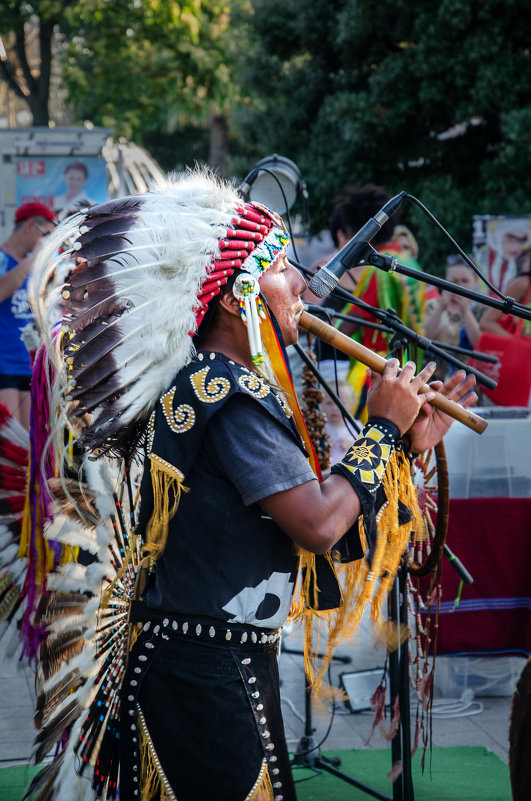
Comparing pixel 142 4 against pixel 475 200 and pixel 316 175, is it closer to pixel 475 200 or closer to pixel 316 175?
pixel 316 175

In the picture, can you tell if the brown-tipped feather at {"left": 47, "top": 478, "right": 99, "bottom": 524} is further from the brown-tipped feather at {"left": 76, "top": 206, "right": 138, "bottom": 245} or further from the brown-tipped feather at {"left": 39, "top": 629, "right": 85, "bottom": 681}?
the brown-tipped feather at {"left": 76, "top": 206, "right": 138, "bottom": 245}

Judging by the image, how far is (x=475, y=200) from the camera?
36.7ft

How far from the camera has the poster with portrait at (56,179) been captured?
34.1ft

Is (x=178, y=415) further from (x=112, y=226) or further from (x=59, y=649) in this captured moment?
(x=59, y=649)

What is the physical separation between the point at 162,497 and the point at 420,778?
213 cm

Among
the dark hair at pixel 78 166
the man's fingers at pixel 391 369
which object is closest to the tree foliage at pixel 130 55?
the dark hair at pixel 78 166

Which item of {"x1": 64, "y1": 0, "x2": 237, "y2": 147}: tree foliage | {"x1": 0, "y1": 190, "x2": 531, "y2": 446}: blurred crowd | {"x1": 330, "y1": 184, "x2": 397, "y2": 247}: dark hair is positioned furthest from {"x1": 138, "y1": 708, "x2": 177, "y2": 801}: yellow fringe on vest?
{"x1": 64, "y1": 0, "x2": 237, "y2": 147}: tree foliage

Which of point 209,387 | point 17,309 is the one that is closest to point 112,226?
point 209,387

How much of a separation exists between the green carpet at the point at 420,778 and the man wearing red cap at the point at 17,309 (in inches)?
107

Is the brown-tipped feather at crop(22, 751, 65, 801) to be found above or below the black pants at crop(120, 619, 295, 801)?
below

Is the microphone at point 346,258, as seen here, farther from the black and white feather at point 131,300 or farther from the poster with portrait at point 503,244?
the poster with portrait at point 503,244

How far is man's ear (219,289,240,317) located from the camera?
1.82 meters

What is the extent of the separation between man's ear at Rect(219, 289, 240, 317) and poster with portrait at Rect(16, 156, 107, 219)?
901 cm

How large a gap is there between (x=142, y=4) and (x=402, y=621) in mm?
12976
